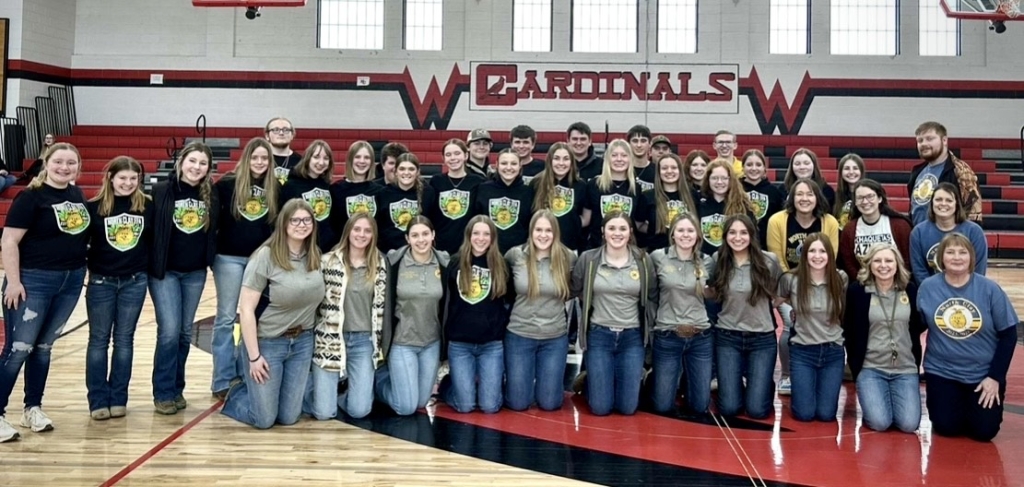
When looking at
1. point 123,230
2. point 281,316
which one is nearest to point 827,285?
point 281,316

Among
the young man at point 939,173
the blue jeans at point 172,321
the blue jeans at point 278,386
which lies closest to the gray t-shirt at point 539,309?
the blue jeans at point 278,386

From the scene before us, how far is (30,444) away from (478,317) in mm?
2235

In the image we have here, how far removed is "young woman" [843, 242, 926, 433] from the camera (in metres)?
4.20

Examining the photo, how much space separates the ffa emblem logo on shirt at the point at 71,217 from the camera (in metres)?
3.87

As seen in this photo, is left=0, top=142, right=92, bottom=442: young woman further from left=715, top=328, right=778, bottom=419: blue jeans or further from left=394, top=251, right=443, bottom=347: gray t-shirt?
left=715, top=328, right=778, bottom=419: blue jeans

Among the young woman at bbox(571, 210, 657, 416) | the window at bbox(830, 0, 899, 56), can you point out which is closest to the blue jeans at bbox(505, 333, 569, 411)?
the young woman at bbox(571, 210, 657, 416)

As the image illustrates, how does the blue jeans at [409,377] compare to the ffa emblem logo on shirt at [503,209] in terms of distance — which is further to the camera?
the ffa emblem logo on shirt at [503,209]

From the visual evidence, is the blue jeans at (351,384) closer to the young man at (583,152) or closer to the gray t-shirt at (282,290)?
the gray t-shirt at (282,290)

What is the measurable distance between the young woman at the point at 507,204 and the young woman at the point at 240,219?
125 centimetres

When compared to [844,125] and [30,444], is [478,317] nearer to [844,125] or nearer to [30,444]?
[30,444]

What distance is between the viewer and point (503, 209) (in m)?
5.01

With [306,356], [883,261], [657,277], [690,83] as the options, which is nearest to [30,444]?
[306,356]

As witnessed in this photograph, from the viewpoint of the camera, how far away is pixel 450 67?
15320 millimetres

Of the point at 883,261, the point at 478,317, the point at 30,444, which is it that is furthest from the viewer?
the point at 478,317
